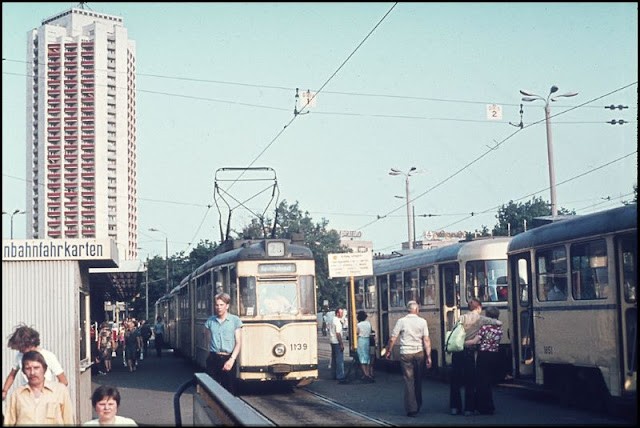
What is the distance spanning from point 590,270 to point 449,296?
24.6ft

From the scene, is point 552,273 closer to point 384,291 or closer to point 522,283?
point 522,283

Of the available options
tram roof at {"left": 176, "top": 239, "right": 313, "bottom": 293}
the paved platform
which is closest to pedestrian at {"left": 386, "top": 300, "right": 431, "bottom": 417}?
the paved platform

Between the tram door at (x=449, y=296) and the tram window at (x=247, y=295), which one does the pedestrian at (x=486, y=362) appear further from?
the tram window at (x=247, y=295)

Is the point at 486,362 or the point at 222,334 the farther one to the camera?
the point at 486,362

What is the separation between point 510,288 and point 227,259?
251 inches

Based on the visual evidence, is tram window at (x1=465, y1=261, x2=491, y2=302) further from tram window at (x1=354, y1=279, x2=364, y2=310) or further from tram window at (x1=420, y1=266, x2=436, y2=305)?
tram window at (x1=354, y1=279, x2=364, y2=310)

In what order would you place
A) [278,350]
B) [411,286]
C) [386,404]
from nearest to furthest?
[386,404], [278,350], [411,286]

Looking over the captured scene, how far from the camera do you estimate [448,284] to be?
21625 mm

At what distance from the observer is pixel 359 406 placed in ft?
55.5

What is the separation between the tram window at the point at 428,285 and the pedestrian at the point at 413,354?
6.68 m

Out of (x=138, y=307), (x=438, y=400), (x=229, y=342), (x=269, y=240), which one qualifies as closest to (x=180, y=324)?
(x=269, y=240)

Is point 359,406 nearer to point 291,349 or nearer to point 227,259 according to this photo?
point 291,349

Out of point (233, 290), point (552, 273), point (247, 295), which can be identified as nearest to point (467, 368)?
point (552, 273)

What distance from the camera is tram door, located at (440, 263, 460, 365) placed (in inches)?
833
